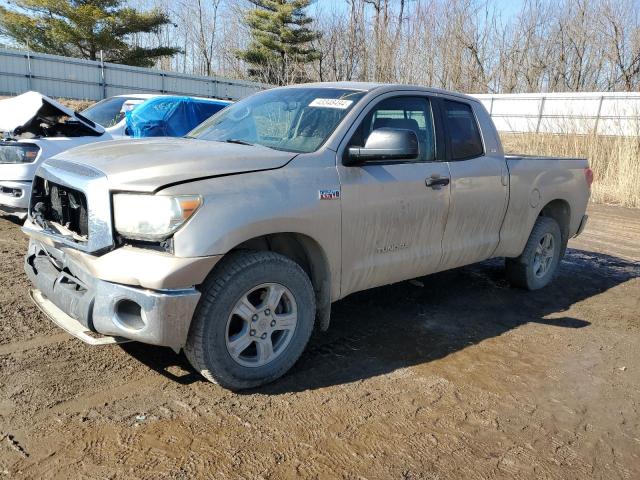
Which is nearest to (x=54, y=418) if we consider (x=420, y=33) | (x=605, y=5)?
(x=420, y=33)

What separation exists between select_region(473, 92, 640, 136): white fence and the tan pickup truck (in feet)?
39.0

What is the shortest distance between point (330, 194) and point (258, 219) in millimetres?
597

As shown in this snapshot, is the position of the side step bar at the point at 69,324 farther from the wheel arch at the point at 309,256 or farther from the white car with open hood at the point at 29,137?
the white car with open hood at the point at 29,137

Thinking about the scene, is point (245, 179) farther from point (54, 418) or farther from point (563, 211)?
point (563, 211)

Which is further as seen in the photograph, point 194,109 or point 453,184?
point 194,109

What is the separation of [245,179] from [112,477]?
1.66 meters

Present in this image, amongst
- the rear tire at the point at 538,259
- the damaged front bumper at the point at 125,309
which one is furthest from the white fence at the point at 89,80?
the damaged front bumper at the point at 125,309

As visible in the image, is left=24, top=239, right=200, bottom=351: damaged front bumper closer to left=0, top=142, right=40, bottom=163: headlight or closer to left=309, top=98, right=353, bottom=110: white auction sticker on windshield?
left=309, top=98, right=353, bottom=110: white auction sticker on windshield

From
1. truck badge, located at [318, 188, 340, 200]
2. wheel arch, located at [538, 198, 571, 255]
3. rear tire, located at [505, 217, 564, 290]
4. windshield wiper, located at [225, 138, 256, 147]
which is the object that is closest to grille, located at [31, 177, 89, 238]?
windshield wiper, located at [225, 138, 256, 147]

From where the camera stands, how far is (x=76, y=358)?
3.64 m

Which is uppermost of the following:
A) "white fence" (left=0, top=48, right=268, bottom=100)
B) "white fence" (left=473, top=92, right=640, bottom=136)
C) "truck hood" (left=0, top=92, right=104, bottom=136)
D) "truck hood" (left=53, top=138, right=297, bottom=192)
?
"white fence" (left=0, top=48, right=268, bottom=100)

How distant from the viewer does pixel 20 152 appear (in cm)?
652

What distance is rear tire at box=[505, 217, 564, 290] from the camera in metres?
5.65

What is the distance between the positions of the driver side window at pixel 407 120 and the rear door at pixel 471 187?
0.20m
